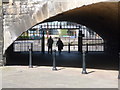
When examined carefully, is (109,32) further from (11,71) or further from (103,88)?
(103,88)

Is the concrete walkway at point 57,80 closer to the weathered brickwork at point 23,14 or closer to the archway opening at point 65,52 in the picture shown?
the weathered brickwork at point 23,14

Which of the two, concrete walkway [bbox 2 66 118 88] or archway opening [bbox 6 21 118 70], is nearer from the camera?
concrete walkway [bbox 2 66 118 88]

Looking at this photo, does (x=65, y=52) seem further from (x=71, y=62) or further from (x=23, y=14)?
(x=23, y=14)

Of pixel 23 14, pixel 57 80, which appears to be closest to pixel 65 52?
pixel 23 14

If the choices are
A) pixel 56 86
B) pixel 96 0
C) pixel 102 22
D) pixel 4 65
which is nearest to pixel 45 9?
pixel 96 0

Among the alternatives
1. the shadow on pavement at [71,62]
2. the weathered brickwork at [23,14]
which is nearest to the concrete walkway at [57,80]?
the weathered brickwork at [23,14]

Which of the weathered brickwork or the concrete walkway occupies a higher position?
the weathered brickwork

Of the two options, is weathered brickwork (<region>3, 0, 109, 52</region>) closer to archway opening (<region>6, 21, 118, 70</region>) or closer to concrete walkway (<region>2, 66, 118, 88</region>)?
concrete walkway (<region>2, 66, 118, 88</region>)

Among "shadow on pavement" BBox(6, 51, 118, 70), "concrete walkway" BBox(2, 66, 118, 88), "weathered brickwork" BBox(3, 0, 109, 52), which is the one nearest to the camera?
"concrete walkway" BBox(2, 66, 118, 88)

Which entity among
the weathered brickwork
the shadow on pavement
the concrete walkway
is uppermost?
the weathered brickwork

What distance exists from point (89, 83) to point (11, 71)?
155 inches

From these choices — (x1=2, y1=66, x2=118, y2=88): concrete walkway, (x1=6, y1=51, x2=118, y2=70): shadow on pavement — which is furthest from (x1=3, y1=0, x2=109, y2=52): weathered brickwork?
(x1=6, y1=51, x2=118, y2=70): shadow on pavement

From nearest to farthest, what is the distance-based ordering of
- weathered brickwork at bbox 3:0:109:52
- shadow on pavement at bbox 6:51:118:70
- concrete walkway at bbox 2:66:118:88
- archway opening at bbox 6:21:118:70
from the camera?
1. concrete walkway at bbox 2:66:118:88
2. weathered brickwork at bbox 3:0:109:52
3. shadow on pavement at bbox 6:51:118:70
4. archway opening at bbox 6:21:118:70

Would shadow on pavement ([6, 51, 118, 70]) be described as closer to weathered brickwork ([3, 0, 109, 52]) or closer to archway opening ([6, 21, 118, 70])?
archway opening ([6, 21, 118, 70])
